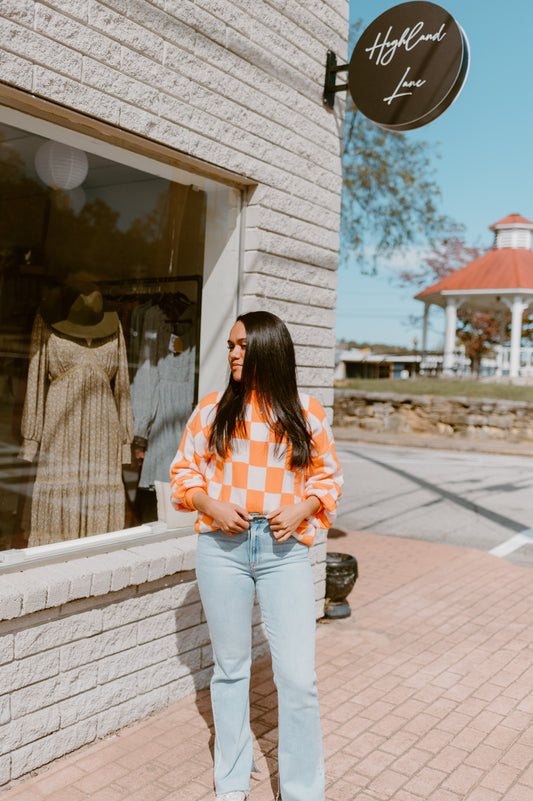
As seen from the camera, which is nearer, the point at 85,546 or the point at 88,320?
the point at 85,546

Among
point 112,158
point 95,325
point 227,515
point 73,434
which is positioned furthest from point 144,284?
point 227,515

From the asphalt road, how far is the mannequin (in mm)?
4955

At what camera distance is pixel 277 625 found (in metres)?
2.69

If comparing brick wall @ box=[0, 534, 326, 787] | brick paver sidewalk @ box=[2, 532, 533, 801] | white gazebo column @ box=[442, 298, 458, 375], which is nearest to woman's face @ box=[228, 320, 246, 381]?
brick wall @ box=[0, 534, 326, 787]

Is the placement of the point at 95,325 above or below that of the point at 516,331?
below

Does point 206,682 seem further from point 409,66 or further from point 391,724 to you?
point 409,66

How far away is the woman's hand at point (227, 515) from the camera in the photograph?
260 centimetres

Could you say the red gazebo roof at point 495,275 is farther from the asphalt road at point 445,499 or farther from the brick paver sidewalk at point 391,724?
the brick paver sidewalk at point 391,724

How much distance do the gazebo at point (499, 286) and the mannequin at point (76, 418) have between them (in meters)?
21.5

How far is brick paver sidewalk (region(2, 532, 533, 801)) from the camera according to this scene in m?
3.10

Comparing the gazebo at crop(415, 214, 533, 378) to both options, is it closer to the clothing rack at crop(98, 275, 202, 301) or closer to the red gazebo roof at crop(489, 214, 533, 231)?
the red gazebo roof at crop(489, 214, 533, 231)

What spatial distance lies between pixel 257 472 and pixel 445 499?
8740 millimetres

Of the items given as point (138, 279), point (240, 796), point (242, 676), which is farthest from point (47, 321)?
point (240, 796)

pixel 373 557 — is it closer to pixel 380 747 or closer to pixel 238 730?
pixel 380 747
